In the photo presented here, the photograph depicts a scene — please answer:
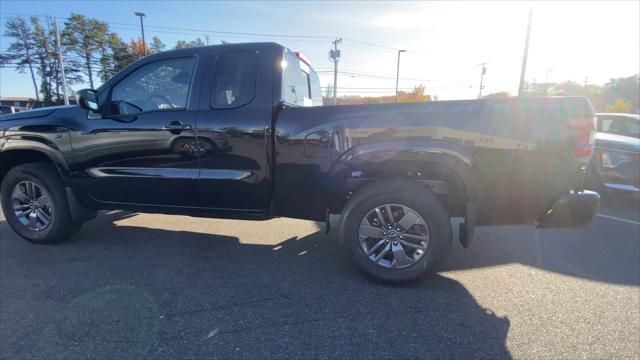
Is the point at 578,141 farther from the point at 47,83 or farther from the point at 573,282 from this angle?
the point at 47,83

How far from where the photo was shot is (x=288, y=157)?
3.01m

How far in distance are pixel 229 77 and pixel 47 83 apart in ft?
216

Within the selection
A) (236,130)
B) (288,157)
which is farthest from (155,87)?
(288,157)

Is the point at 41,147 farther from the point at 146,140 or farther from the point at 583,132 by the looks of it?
the point at 583,132

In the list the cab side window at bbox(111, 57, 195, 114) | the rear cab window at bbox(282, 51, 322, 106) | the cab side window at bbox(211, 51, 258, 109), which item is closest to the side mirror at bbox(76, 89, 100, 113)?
the cab side window at bbox(111, 57, 195, 114)

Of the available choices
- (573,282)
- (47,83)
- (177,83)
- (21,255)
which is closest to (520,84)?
(573,282)

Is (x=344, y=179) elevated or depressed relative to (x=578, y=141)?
depressed

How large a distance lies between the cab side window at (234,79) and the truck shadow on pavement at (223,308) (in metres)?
1.57

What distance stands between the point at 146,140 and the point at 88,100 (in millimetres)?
721

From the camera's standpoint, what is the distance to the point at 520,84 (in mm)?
20797

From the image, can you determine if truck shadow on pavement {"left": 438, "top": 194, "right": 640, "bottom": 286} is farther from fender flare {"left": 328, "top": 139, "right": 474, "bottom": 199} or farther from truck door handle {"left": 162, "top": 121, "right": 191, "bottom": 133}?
truck door handle {"left": 162, "top": 121, "right": 191, "bottom": 133}

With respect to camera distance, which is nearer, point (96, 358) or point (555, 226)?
point (96, 358)

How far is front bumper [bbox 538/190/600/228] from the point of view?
9.05 feet

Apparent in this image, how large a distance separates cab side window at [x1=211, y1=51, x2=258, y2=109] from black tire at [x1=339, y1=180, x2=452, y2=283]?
4.55 feet
